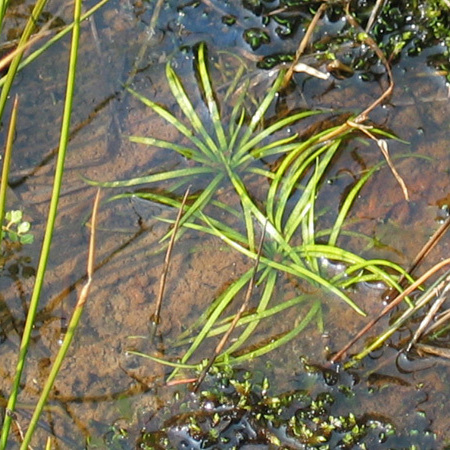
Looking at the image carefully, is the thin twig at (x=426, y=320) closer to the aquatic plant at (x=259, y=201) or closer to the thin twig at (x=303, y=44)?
the aquatic plant at (x=259, y=201)

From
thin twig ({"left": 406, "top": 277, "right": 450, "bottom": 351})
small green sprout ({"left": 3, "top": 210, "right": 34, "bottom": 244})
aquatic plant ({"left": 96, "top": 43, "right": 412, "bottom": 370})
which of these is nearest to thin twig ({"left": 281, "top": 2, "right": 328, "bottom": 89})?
aquatic plant ({"left": 96, "top": 43, "right": 412, "bottom": 370})

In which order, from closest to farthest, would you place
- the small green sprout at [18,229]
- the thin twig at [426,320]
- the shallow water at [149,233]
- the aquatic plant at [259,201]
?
the thin twig at [426,320]
the small green sprout at [18,229]
the shallow water at [149,233]
the aquatic plant at [259,201]

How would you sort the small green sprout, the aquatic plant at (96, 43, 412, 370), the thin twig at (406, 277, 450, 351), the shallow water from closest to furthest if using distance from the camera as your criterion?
the thin twig at (406, 277, 450, 351), the small green sprout, the shallow water, the aquatic plant at (96, 43, 412, 370)

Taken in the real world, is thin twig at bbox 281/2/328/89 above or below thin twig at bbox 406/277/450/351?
above

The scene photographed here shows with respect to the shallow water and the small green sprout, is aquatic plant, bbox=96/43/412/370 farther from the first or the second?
the small green sprout

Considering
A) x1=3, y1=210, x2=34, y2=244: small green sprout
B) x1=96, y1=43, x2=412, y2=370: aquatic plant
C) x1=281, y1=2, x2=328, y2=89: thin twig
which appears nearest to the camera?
x1=3, y1=210, x2=34, y2=244: small green sprout

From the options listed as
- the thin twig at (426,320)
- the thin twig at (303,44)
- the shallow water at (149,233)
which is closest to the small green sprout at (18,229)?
the shallow water at (149,233)

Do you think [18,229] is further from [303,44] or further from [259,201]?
[303,44]
